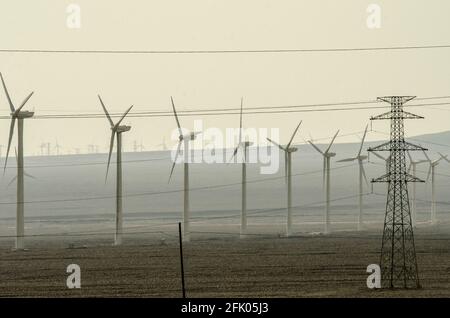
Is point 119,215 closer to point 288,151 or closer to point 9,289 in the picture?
point 288,151

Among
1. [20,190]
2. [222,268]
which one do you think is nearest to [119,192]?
[20,190]

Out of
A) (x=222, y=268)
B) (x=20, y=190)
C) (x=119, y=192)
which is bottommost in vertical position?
(x=222, y=268)

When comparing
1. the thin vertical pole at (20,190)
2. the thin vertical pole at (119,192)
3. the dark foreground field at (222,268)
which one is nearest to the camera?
the dark foreground field at (222,268)

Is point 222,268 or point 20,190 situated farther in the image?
point 20,190

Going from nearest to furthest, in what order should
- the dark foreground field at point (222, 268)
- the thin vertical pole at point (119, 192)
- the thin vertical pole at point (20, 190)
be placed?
the dark foreground field at point (222, 268)
the thin vertical pole at point (20, 190)
the thin vertical pole at point (119, 192)

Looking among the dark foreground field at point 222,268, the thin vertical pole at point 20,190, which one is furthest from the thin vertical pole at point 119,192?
the thin vertical pole at point 20,190

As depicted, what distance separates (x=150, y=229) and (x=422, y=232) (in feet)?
170

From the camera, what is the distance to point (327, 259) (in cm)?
10269

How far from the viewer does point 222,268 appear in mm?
92688

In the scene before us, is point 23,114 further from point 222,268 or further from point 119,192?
point 222,268

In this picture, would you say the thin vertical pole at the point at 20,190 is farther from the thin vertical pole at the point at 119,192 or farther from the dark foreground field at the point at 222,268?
the thin vertical pole at the point at 119,192

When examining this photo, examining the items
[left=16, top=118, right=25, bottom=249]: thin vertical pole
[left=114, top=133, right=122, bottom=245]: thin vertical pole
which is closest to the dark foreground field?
[left=114, top=133, right=122, bottom=245]: thin vertical pole

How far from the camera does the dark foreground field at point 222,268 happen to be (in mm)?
68750
